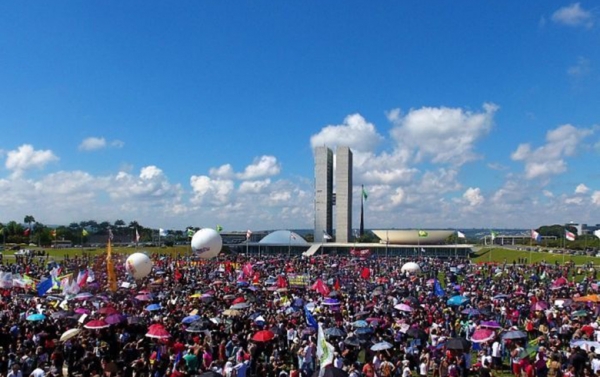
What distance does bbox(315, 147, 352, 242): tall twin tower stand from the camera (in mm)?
121688

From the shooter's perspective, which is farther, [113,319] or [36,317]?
[36,317]

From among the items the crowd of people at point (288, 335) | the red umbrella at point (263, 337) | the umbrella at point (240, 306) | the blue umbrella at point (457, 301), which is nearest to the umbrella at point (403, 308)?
the crowd of people at point (288, 335)

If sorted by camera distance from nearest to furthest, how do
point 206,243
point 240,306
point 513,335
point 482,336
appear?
point 482,336 < point 513,335 < point 240,306 < point 206,243

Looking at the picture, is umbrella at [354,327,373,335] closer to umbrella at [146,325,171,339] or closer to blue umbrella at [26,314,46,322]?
umbrella at [146,325,171,339]

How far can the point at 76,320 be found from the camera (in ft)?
68.7

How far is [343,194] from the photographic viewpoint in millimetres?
122750

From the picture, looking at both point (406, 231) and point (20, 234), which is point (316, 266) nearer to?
point (406, 231)

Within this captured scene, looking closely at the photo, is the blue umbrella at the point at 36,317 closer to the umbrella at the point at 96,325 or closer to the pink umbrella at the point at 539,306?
the umbrella at the point at 96,325

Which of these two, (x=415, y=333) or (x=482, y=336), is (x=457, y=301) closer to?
(x=415, y=333)

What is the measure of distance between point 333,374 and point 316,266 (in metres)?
47.2

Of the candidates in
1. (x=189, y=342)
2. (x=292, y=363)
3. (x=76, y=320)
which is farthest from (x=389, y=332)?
(x=76, y=320)

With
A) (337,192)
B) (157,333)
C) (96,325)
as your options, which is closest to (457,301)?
(157,333)

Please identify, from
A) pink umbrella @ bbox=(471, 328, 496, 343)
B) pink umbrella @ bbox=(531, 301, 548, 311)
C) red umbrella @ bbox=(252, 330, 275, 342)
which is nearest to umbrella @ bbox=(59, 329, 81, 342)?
red umbrella @ bbox=(252, 330, 275, 342)

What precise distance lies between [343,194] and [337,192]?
1.51 meters
